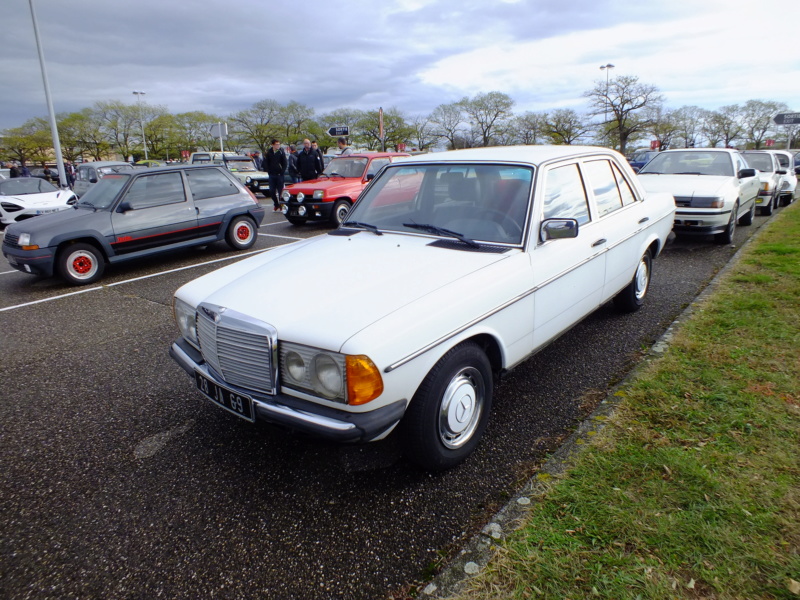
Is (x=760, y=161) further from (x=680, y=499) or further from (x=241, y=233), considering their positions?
(x=680, y=499)

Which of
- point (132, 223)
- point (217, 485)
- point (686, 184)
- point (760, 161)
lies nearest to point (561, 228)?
point (217, 485)

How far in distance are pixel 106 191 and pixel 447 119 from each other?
6293 cm

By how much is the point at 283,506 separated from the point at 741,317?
4377mm

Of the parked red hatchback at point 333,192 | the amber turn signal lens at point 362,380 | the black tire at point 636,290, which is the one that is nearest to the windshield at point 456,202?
the amber turn signal lens at point 362,380

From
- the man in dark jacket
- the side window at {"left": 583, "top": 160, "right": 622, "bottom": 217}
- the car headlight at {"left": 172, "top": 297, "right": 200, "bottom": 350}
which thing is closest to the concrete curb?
the side window at {"left": 583, "top": 160, "right": 622, "bottom": 217}

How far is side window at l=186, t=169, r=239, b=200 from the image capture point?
8430mm

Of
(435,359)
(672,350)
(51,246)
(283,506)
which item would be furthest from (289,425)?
(51,246)

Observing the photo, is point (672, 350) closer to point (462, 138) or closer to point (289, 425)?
point (289, 425)

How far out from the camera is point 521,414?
327cm

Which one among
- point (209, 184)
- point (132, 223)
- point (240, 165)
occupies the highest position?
point (240, 165)

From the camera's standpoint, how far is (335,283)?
2.68 m

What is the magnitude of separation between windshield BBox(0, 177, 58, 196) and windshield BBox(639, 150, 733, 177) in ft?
51.0

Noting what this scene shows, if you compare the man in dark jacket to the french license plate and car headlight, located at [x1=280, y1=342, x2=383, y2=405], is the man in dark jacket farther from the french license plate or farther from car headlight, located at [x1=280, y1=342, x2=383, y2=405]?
car headlight, located at [x1=280, y1=342, x2=383, y2=405]

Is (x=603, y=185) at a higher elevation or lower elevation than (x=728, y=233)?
higher
